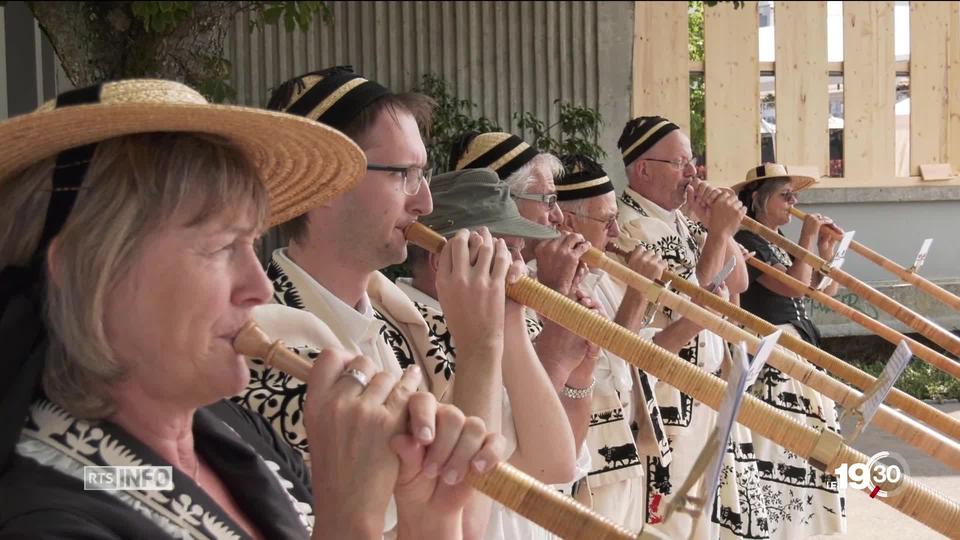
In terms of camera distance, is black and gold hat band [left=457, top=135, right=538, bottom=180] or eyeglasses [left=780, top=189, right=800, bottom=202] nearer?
black and gold hat band [left=457, top=135, right=538, bottom=180]

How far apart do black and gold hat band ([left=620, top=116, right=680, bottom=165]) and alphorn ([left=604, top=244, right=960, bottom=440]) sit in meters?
1.04

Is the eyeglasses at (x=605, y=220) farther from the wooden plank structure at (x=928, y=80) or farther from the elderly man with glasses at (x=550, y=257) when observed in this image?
the wooden plank structure at (x=928, y=80)

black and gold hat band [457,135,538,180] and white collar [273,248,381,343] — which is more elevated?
black and gold hat band [457,135,538,180]

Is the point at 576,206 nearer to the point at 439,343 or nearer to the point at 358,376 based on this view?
the point at 439,343

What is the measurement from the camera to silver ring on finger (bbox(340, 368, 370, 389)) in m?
1.55

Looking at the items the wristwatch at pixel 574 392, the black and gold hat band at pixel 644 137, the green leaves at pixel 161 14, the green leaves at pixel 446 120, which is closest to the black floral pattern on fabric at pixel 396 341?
the wristwatch at pixel 574 392

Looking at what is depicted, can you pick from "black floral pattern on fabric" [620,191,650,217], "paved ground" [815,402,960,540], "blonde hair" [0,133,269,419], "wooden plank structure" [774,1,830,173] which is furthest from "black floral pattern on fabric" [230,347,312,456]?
"wooden plank structure" [774,1,830,173]

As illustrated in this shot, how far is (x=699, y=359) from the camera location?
180 inches

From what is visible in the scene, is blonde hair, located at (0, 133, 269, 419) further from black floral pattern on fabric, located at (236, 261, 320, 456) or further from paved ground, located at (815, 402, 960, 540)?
paved ground, located at (815, 402, 960, 540)

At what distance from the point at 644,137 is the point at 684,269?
798 millimetres

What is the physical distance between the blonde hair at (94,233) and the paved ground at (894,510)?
167 inches

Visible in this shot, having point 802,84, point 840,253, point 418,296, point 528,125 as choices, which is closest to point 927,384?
point 802,84

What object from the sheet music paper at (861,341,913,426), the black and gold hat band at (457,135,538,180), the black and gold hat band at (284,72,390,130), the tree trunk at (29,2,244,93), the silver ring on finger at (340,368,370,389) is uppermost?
the tree trunk at (29,2,244,93)

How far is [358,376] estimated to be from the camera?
1.55m
